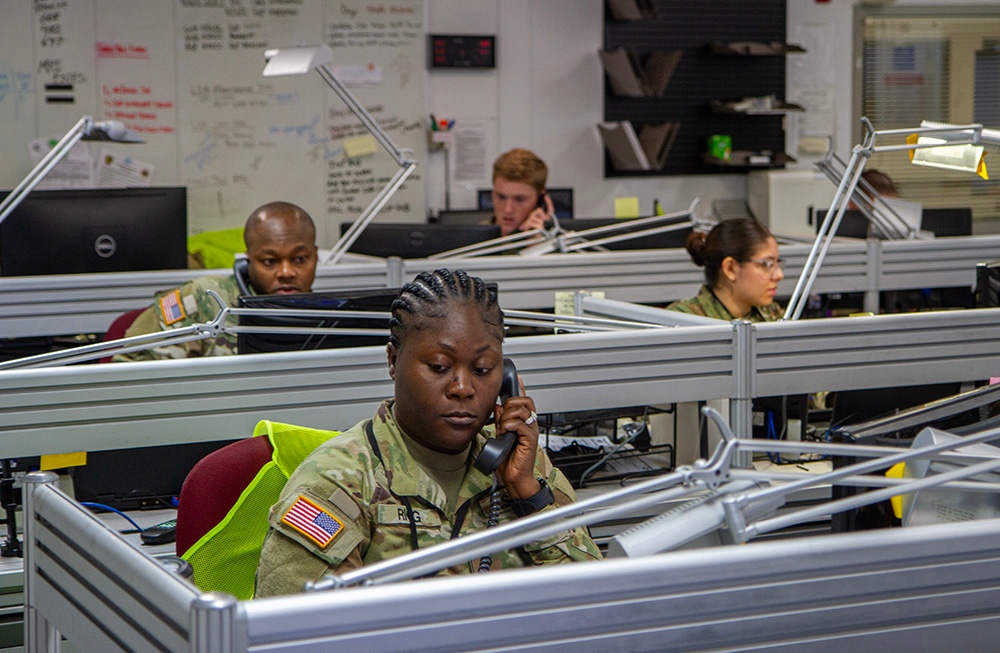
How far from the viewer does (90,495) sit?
2.22 meters

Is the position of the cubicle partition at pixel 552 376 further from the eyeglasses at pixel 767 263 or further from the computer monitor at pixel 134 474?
the eyeglasses at pixel 767 263

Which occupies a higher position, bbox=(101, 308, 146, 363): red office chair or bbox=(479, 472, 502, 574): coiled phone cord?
bbox=(101, 308, 146, 363): red office chair

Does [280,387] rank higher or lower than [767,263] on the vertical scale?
lower

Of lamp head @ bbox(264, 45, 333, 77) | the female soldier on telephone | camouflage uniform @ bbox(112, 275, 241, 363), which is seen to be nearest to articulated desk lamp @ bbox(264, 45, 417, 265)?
lamp head @ bbox(264, 45, 333, 77)

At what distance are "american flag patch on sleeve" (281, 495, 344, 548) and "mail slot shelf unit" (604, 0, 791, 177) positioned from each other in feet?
17.3

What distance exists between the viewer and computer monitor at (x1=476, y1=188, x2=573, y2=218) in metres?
6.06

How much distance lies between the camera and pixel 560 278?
142 inches

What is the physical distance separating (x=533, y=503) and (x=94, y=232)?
2.45m

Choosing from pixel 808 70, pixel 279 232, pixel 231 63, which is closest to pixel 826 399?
pixel 279 232

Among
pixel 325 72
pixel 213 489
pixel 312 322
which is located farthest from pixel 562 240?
pixel 213 489

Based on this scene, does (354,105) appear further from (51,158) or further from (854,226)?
(854,226)

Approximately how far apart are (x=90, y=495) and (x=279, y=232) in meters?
0.97

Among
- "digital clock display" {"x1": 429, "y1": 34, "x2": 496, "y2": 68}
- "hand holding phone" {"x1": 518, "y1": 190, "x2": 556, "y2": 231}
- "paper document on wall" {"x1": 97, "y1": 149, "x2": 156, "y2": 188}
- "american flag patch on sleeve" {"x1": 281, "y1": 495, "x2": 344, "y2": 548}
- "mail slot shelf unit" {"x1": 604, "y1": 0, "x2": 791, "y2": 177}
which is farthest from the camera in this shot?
"mail slot shelf unit" {"x1": 604, "y1": 0, "x2": 791, "y2": 177}

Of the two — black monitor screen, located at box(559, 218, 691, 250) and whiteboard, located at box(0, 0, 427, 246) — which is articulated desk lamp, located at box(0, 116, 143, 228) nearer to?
black monitor screen, located at box(559, 218, 691, 250)
